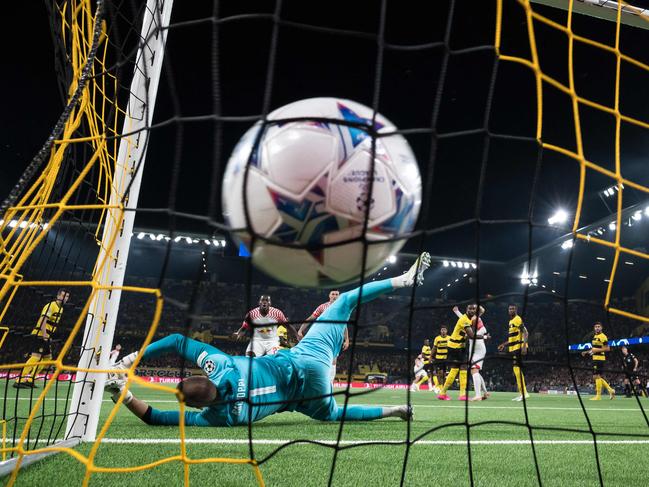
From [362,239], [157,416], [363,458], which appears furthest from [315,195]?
[157,416]

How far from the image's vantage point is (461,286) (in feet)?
84.3

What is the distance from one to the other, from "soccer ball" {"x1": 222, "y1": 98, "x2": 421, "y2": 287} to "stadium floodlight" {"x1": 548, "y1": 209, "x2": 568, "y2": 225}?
18.6 metres

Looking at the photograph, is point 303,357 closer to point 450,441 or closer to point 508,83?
point 450,441

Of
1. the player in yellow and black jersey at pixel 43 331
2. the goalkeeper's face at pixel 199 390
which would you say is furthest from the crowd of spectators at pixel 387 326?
the goalkeeper's face at pixel 199 390

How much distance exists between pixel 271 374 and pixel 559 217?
18280 mm

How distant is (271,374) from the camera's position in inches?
118

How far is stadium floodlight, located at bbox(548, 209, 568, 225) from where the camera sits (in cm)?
1811

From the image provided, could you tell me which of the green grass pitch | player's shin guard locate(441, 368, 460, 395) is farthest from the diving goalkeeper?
player's shin guard locate(441, 368, 460, 395)

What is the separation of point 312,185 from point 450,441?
7.17 ft

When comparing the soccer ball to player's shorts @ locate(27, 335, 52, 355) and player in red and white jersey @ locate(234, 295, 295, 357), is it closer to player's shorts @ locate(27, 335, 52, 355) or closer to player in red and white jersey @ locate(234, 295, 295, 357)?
player's shorts @ locate(27, 335, 52, 355)

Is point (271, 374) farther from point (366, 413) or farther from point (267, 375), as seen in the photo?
point (366, 413)

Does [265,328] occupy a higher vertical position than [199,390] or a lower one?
higher

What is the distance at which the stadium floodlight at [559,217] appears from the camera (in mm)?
18109

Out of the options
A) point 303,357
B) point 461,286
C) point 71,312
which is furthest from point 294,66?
point 461,286
